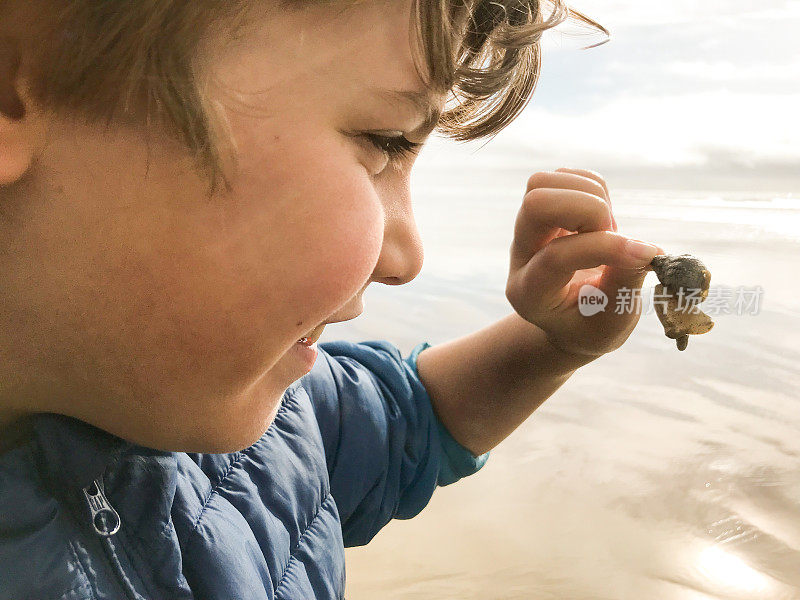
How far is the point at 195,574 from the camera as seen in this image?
1172 millimetres

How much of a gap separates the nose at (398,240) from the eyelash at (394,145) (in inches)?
2.0

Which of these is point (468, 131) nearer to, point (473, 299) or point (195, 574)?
point (195, 574)

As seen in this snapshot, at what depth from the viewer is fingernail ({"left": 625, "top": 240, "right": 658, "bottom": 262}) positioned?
1422 millimetres

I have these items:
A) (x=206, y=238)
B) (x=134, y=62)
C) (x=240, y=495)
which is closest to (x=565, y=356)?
(x=240, y=495)

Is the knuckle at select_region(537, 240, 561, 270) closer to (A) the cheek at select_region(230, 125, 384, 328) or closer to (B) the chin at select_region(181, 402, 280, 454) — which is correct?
(A) the cheek at select_region(230, 125, 384, 328)

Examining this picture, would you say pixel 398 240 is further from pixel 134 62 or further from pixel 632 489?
pixel 632 489

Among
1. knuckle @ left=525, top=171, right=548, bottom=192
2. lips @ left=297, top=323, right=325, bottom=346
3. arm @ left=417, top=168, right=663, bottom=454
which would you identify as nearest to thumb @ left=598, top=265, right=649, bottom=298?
arm @ left=417, top=168, right=663, bottom=454

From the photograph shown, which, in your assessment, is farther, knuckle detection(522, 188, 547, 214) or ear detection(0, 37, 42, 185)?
knuckle detection(522, 188, 547, 214)

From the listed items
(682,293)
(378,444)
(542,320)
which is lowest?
(378,444)

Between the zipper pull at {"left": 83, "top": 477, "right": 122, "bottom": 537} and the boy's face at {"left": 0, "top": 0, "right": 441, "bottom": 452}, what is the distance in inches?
3.6

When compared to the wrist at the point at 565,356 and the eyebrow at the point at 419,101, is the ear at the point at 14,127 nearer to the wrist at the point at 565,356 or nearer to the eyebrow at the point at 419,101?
the eyebrow at the point at 419,101

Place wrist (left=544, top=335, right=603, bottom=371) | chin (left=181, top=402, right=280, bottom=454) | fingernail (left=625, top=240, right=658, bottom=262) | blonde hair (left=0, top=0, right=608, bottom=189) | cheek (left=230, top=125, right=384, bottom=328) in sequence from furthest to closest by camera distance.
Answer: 1. wrist (left=544, top=335, right=603, bottom=371)
2. fingernail (left=625, top=240, right=658, bottom=262)
3. chin (left=181, top=402, right=280, bottom=454)
4. cheek (left=230, top=125, right=384, bottom=328)
5. blonde hair (left=0, top=0, right=608, bottom=189)

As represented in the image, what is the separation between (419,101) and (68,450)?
0.67m

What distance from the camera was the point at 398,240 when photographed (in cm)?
124
